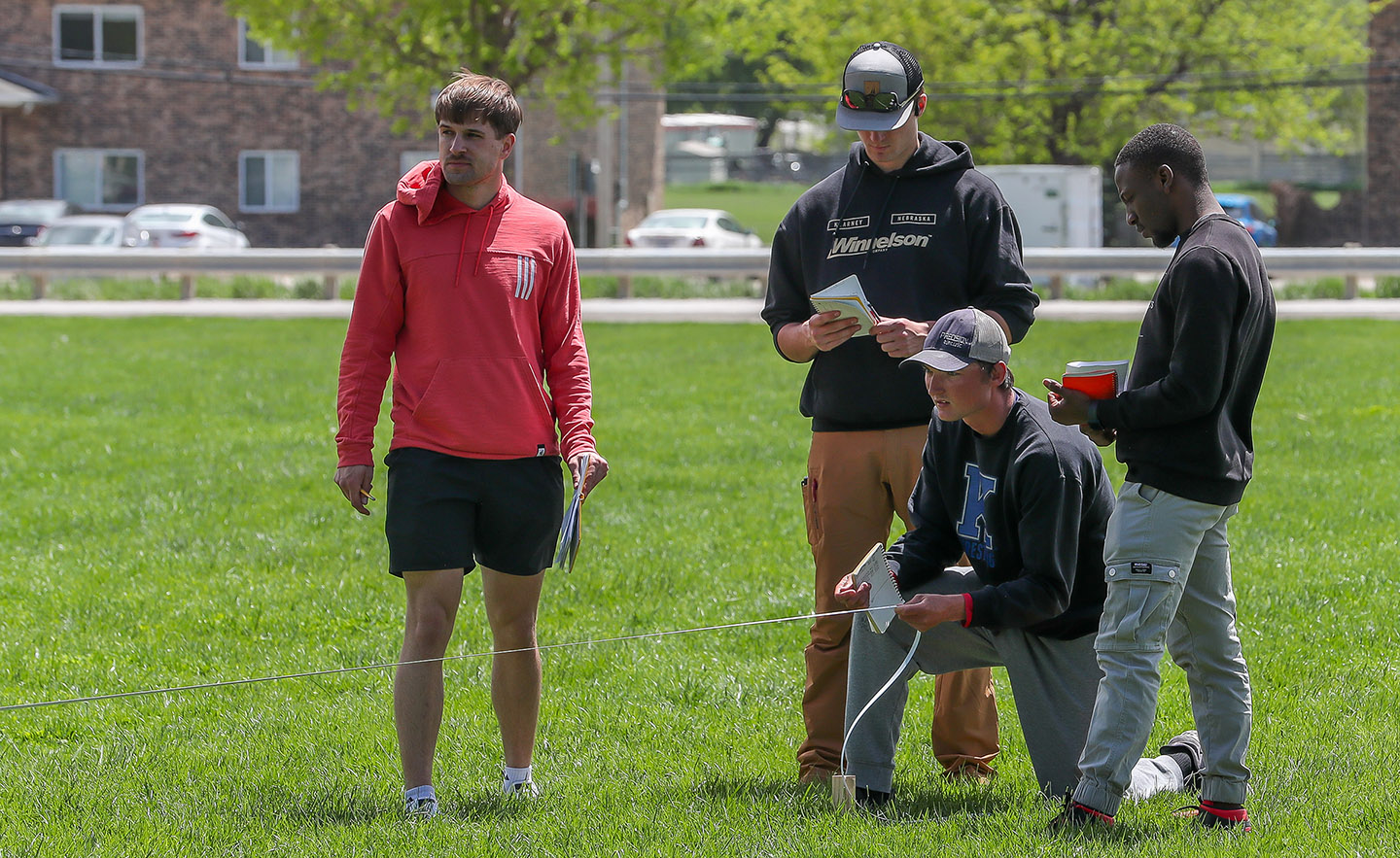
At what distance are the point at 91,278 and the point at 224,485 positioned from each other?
17.0 metres

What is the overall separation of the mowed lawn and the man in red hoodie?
1.85ft

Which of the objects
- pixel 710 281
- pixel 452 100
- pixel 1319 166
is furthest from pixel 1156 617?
pixel 1319 166

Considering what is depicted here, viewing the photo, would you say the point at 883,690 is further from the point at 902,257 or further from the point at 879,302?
the point at 902,257

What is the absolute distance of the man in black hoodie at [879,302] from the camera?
4.42 meters

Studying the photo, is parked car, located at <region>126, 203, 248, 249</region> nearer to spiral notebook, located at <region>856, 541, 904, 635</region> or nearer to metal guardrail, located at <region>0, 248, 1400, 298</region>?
metal guardrail, located at <region>0, 248, 1400, 298</region>

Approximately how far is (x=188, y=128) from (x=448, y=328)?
1480 inches

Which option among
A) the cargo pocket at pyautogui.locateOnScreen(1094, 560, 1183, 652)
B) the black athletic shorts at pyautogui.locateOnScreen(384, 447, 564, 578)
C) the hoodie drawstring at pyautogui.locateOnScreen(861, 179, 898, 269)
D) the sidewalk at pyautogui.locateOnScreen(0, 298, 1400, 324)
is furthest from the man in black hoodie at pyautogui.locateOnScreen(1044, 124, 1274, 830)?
the sidewalk at pyautogui.locateOnScreen(0, 298, 1400, 324)

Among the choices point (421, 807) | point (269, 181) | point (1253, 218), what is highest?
point (269, 181)

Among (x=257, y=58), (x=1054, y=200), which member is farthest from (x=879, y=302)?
(x=257, y=58)

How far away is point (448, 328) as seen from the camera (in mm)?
4121

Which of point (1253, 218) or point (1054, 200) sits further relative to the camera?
point (1253, 218)

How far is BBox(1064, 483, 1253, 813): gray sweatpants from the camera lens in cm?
371

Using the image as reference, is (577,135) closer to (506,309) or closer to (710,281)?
(710,281)

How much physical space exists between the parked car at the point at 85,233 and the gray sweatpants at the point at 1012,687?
30.0 m
